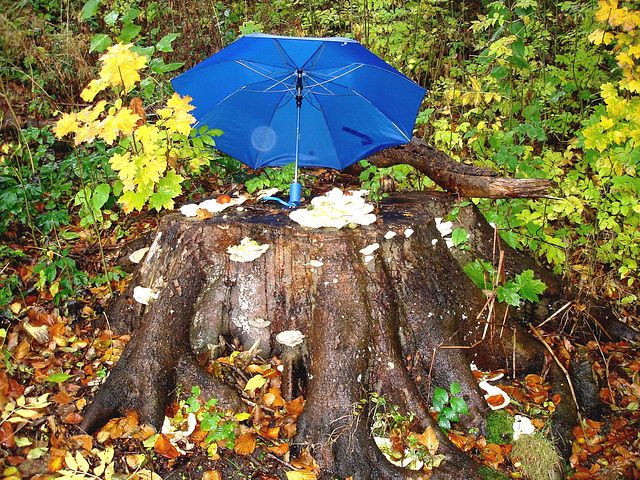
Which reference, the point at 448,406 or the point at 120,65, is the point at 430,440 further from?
the point at 120,65

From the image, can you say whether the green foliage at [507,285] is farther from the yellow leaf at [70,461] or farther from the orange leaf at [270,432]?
the yellow leaf at [70,461]

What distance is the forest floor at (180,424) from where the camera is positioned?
7.30 feet

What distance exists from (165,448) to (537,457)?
2.15 metres

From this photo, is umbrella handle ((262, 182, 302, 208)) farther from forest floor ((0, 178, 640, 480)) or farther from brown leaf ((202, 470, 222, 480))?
brown leaf ((202, 470, 222, 480))

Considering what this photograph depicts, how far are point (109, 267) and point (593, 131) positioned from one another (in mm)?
4417

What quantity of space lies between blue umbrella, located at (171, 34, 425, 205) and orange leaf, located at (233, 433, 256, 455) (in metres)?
1.67

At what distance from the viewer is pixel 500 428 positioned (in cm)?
261

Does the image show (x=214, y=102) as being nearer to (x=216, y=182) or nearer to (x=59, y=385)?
(x=216, y=182)

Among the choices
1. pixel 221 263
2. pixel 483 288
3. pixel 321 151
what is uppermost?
pixel 321 151

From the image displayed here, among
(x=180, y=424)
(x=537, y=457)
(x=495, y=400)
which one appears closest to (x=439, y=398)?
(x=495, y=400)

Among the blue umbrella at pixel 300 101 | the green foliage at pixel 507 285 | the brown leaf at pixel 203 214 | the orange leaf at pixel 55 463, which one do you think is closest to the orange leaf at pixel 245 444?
the orange leaf at pixel 55 463

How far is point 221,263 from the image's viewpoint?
2.83 meters

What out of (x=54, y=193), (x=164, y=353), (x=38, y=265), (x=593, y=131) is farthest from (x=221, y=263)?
(x=593, y=131)

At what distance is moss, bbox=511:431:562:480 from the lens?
2.39 meters
